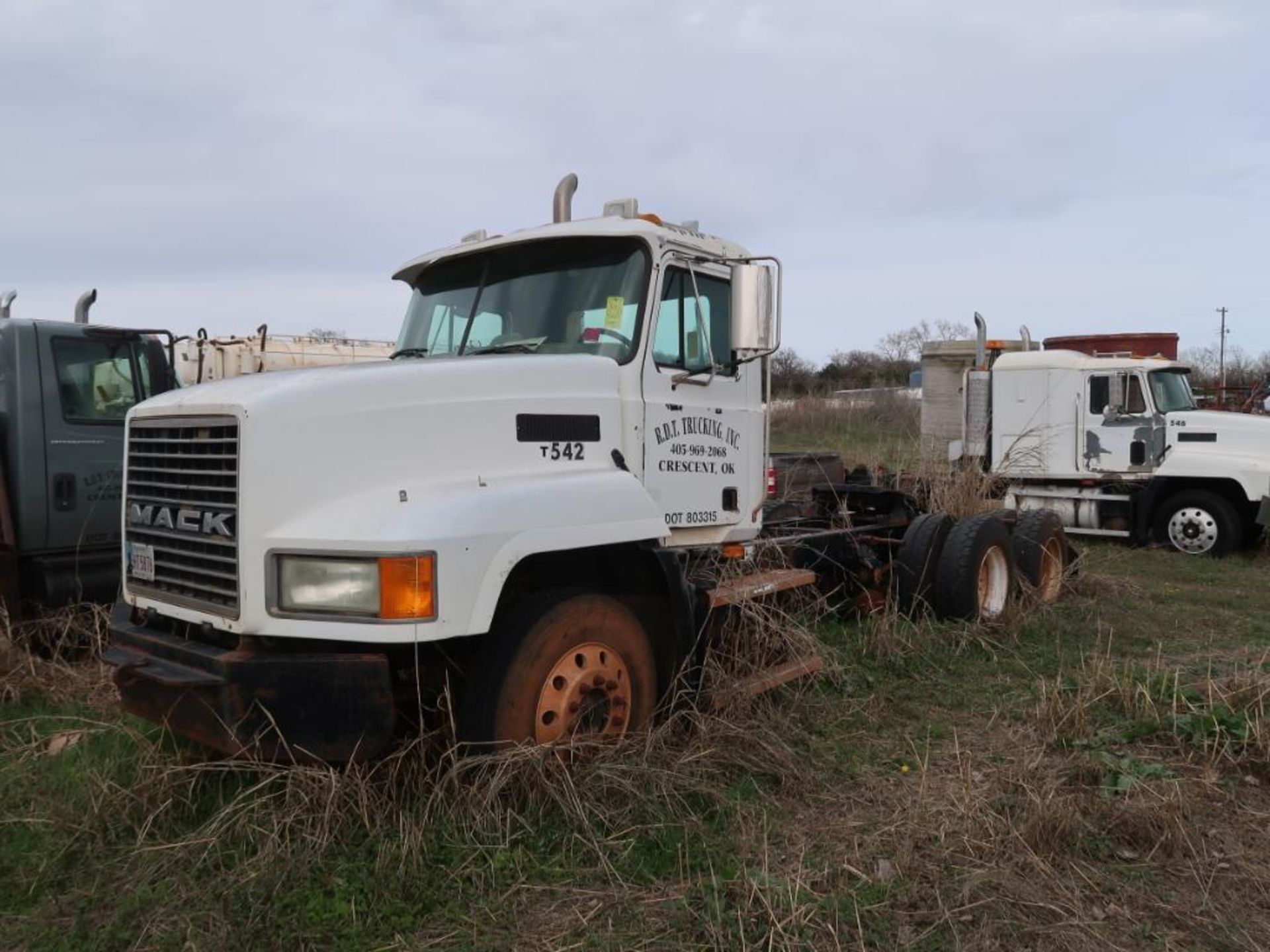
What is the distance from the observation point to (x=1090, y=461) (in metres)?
12.8

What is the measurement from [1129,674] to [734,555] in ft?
7.72

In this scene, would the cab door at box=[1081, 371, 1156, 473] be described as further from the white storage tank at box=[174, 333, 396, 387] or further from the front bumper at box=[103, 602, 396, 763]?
the front bumper at box=[103, 602, 396, 763]

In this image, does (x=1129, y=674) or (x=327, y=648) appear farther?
(x=1129, y=674)

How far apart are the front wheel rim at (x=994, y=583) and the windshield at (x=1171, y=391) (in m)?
6.08

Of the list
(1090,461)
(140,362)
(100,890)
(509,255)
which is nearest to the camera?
(100,890)

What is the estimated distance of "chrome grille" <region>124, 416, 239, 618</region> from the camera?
3.56 m

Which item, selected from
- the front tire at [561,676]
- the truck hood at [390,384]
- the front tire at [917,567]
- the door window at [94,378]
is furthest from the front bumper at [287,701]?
the front tire at [917,567]

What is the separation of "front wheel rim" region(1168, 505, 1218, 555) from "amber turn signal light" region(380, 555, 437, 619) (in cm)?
1121

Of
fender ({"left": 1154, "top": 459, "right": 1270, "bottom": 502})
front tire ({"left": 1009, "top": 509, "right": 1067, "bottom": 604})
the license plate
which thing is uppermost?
the license plate

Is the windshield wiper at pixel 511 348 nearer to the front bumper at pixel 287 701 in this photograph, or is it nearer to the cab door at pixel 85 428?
the front bumper at pixel 287 701

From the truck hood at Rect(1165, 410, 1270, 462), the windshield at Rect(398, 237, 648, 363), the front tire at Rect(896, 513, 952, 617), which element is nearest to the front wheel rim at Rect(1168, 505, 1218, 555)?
the truck hood at Rect(1165, 410, 1270, 462)

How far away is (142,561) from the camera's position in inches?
162

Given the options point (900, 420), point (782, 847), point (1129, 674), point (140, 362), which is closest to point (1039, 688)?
point (1129, 674)

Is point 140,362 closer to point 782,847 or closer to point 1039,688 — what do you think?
point 782,847
